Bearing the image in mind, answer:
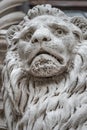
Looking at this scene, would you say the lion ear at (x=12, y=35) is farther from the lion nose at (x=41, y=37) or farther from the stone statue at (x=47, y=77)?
the lion nose at (x=41, y=37)

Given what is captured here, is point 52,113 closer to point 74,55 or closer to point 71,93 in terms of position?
point 71,93

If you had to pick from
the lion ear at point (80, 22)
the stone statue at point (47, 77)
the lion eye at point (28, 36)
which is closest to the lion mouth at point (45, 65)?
the stone statue at point (47, 77)

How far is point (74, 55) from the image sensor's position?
300 cm

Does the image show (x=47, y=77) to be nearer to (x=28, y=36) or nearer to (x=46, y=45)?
(x=46, y=45)

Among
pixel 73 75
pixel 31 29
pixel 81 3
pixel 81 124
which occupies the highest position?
pixel 81 3

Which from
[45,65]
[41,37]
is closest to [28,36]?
[41,37]

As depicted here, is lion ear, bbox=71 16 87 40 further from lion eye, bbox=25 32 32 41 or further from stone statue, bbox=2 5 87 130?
lion eye, bbox=25 32 32 41

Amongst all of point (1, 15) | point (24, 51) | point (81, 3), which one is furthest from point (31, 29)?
point (81, 3)

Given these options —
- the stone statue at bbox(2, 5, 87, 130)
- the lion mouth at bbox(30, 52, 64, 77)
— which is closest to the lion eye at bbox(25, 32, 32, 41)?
the stone statue at bbox(2, 5, 87, 130)

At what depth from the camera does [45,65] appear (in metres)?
2.90

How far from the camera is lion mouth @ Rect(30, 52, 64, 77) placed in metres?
2.90

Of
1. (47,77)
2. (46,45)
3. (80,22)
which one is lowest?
(47,77)

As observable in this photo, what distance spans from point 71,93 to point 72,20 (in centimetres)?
47

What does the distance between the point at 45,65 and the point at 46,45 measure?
107mm
